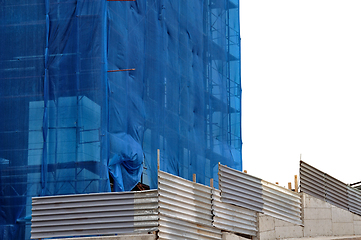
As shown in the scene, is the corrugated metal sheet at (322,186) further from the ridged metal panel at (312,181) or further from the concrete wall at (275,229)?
the concrete wall at (275,229)

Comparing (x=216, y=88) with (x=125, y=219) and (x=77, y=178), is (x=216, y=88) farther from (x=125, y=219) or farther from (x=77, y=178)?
(x=125, y=219)

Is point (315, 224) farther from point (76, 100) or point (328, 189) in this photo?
point (76, 100)

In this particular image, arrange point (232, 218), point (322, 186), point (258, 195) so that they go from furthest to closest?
point (322, 186) < point (258, 195) < point (232, 218)

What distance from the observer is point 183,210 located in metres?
14.5

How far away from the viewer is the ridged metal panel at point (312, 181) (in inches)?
758

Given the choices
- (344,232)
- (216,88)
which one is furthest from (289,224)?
(216,88)

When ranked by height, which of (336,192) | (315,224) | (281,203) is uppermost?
(336,192)

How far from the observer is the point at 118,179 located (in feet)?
57.9

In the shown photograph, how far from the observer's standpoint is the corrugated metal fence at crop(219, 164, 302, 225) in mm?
16548

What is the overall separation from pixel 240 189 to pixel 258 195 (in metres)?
0.84

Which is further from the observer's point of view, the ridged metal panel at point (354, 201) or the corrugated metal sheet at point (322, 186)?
the ridged metal panel at point (354, 201)

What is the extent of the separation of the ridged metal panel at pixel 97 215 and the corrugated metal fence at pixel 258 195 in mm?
3084

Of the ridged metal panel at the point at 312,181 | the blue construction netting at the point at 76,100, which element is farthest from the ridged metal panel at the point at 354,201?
the blue construction netting at the point at 76,100

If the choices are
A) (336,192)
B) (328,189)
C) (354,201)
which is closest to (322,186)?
(328,189)
